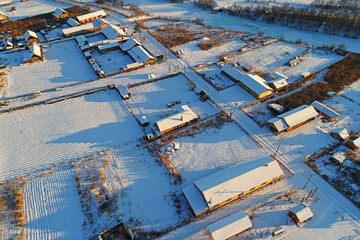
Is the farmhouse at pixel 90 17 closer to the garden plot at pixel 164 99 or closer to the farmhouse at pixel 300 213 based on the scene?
the garden plot at pixel 164 99

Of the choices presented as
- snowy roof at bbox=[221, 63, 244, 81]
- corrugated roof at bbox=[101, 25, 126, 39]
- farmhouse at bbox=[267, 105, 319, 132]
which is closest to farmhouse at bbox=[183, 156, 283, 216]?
farmhouse at bbox=[267, 105, 319, 132]

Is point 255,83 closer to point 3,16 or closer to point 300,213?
point 300,213

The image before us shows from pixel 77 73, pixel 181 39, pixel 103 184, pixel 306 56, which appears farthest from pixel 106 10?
pixel 103 184

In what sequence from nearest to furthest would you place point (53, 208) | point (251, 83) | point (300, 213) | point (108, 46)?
point (300, 213)
point (53, 208)
point (251, 83)
point (108, 46)

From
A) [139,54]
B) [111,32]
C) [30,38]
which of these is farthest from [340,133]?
[30,38]

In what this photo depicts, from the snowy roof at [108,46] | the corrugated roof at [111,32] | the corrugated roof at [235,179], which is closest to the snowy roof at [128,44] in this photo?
the snowy roof at [108,46]

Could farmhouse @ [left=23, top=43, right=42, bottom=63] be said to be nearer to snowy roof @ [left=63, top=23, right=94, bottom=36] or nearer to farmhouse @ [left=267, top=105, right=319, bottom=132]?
snowy roof @ [left=63, top=23, right=94, bottom=36]
